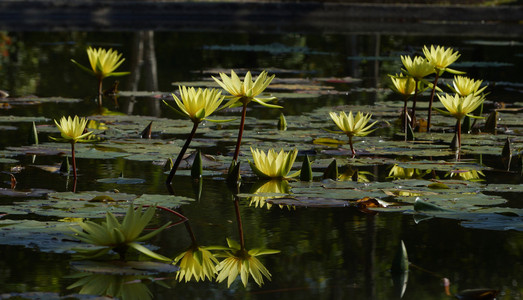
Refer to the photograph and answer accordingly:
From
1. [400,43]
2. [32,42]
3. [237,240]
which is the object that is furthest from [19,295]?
[400,43]

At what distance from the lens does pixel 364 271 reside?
3162mm

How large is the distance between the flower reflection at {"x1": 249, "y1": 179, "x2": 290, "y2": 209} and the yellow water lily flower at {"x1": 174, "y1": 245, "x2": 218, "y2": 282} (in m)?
0.80

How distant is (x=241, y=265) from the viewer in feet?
10.6

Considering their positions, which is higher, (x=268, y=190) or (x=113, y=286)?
(x=268, y=190)

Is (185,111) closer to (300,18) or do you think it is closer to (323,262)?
(323,262)

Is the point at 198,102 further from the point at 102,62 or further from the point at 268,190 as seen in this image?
the point at 102,62

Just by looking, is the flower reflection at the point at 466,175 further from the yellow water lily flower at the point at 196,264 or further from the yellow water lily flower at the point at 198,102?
the yellow water lily flower at the point at 196,264

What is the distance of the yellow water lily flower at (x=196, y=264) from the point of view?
10.2 feet

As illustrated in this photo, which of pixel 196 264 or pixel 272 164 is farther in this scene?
pixel 272 164

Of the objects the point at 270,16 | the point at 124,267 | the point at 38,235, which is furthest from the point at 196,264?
the point at 270,16

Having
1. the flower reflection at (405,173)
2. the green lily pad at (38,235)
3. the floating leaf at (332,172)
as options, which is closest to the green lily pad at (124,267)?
the green lily pad at (38,235)

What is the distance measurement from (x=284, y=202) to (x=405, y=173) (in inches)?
47.9

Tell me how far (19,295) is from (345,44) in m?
14.1

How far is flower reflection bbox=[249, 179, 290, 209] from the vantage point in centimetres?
421
